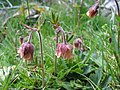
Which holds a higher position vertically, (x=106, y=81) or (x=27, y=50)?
(x=27, y=50)

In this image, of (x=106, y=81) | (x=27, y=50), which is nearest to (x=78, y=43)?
(x=106, y=81)

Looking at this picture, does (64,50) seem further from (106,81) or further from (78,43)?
(78,43)

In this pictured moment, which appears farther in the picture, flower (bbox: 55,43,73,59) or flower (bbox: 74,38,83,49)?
flower (bbox: 74,38,83,49)

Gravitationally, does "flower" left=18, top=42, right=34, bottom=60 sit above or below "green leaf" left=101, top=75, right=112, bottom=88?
above

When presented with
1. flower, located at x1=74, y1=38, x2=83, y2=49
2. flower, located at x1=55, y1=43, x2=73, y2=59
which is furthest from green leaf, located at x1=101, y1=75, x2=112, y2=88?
flower, located at x1=74, y1=38, x2=83, y2=49

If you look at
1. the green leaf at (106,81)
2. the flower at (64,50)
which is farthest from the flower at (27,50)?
the green leaf at (106,81)

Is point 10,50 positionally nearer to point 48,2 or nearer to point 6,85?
point 6,85

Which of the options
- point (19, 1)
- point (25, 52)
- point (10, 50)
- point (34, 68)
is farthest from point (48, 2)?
point (25, 52)

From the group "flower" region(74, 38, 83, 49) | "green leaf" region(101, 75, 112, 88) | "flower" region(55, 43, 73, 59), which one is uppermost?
"flower" region(55, 43, 73, 59)

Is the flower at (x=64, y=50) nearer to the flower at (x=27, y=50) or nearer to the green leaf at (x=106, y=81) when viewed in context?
the flower at (x=27, y=50)

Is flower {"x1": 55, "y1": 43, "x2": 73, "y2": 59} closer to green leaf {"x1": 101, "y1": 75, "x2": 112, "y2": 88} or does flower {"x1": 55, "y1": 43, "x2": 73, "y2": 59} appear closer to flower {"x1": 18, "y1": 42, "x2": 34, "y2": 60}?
flower {"x1": 18, "y1": 42, "x2": 34, "y2": 60}

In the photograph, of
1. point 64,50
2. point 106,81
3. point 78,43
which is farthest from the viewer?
point 78,43
